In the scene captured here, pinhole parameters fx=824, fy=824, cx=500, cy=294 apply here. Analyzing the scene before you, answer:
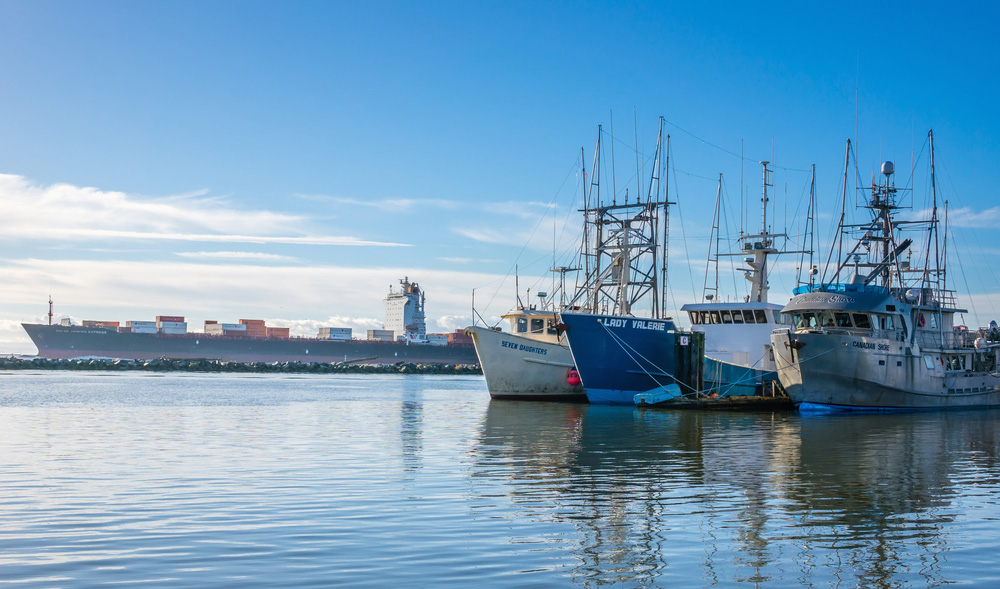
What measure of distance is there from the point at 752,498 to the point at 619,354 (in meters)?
26.9

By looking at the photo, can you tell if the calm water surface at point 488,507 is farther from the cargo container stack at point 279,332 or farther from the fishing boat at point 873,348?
the cargo container stack at point 279,332

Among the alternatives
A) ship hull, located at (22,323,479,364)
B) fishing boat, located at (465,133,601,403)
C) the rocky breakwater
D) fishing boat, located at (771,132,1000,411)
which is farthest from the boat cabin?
ship hull, located at (22,323,479,364)

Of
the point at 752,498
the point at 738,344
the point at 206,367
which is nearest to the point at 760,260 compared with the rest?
the point at 738,344

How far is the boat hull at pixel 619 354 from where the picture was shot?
3950 cm

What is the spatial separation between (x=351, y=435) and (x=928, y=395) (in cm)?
2865

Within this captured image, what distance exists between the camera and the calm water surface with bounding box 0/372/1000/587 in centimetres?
870

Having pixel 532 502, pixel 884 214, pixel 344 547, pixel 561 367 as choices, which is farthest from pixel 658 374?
pixel 344 547

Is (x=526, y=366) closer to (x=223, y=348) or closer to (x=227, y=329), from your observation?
(x=223, y=348)

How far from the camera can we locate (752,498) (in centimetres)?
1342

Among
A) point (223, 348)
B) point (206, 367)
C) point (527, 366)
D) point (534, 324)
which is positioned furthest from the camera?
point (223, 348)

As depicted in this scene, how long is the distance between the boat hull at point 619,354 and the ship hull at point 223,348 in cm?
8619

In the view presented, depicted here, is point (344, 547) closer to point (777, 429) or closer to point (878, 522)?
point (878, 522)

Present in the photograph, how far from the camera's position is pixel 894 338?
122 ft

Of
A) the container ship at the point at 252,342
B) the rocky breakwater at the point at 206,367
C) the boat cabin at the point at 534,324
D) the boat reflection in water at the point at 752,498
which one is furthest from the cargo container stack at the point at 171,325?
the boat reflection in water at the point at 752,498
